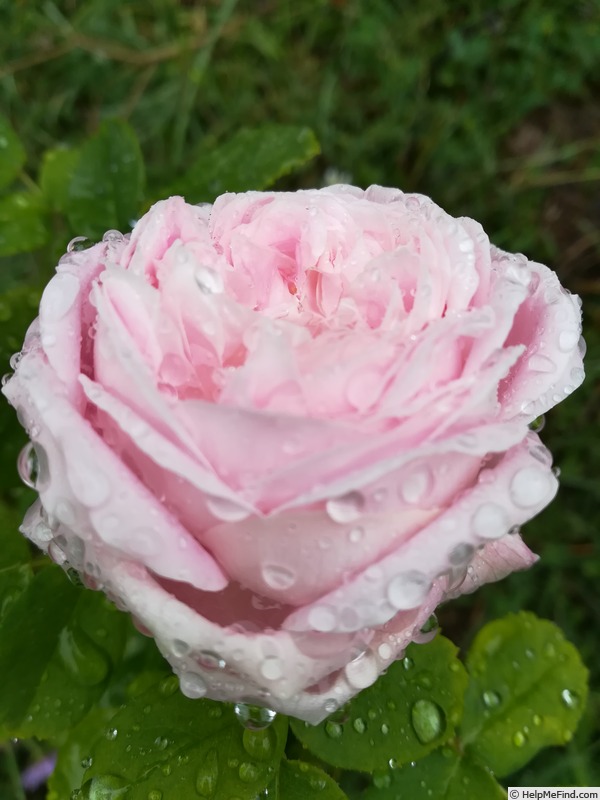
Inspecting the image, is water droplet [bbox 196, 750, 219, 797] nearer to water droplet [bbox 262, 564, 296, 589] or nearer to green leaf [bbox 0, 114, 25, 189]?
water droplet [bbox 262, 564, 296, 589]

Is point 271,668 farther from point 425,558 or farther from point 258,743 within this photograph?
point 258,743

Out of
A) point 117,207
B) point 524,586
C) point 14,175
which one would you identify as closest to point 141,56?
point 14,175

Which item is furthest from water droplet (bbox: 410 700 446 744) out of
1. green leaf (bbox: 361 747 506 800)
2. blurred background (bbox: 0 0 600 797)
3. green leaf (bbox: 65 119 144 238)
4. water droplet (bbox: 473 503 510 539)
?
blurred background (bbox: 0 0 600 797)

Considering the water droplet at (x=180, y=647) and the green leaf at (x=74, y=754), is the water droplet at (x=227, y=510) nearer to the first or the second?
the water droplet at (x=180, y=647)

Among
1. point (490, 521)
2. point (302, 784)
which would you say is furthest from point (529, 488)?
point (302, 784)

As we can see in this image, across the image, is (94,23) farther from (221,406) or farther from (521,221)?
(221,406)

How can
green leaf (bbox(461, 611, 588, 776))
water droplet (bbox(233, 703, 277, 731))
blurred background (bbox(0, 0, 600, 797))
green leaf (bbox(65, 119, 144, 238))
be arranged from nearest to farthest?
water droplet (bbox(233, 703, 277, 731)) < green leaf (bbox(461, 611, 588, 776)) < green leaf (bbox(65, 119, 144, 238)) < blurred background (bbox(0, 0, 600, 797))

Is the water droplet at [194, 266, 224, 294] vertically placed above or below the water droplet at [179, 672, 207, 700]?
above
